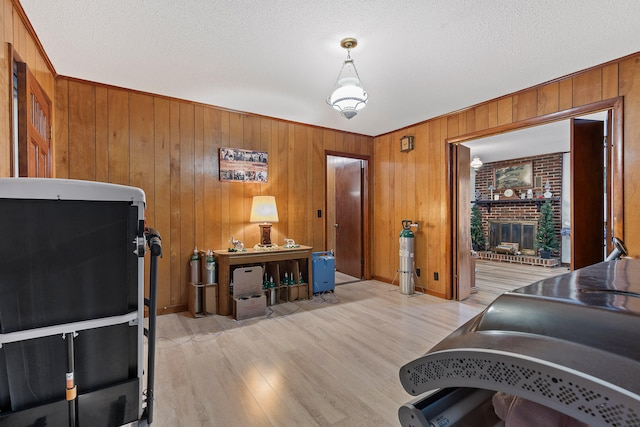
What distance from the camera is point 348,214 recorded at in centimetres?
556

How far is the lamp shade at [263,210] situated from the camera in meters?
3.75

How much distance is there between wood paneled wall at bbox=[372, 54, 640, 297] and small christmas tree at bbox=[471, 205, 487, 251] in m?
4.25

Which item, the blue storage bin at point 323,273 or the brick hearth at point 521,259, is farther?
the brick hearth at point 521,259

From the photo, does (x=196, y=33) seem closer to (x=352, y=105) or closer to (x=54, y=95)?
(x=352, y=105)

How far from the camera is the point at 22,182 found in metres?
0.96

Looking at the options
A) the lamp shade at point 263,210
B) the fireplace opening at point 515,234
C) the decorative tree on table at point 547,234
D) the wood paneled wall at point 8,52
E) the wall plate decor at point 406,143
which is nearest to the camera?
the wood paneled wall at point 8,52

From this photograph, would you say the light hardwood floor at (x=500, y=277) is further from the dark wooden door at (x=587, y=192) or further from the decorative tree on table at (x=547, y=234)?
the dark wooden door at (x=587, y=192)

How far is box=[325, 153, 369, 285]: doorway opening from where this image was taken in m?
5.24

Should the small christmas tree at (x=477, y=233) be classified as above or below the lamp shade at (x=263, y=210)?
below

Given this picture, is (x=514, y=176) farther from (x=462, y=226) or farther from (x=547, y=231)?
(x=462, y=226)

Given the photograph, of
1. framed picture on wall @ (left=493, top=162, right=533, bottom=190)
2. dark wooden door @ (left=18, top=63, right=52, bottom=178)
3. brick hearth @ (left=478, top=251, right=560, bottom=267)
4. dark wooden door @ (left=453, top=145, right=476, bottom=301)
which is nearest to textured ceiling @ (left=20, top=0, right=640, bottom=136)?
dark wooden door @ (left=18, top=63, right=52, bottom=178)

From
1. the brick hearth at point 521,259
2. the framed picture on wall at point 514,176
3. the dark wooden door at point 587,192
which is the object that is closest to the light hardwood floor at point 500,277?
the brick hearth at point 521,259

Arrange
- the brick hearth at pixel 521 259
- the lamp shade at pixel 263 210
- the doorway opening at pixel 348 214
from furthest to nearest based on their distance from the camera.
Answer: the brick hearth at pixel 521 259 → the doorway opening at pixel 348 214 → the lamp shade at pixel 263 210

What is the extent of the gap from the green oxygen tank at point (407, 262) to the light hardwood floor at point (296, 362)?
1.65 feet
